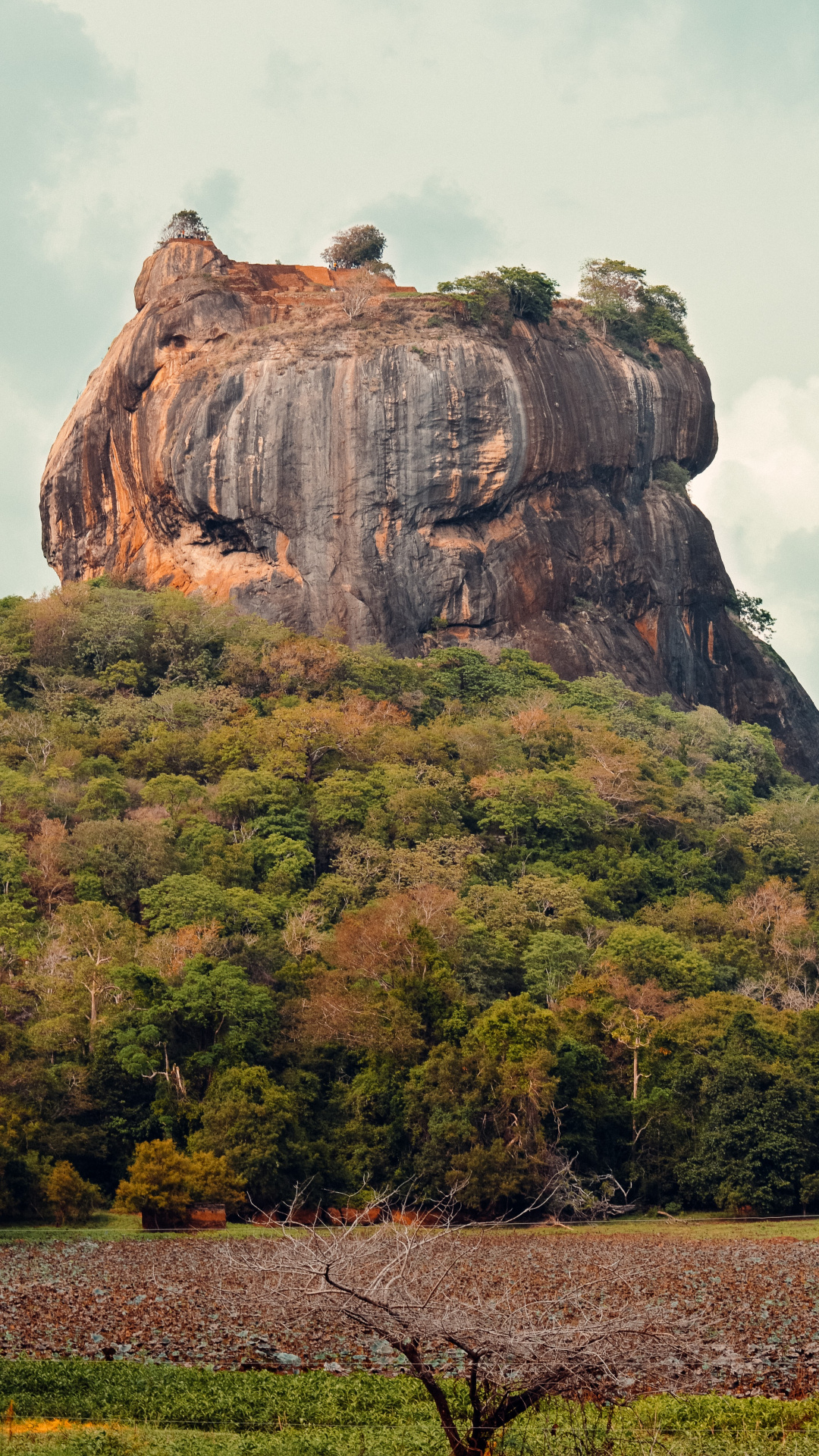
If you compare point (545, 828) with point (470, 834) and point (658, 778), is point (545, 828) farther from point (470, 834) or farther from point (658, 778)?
point (658, 778)

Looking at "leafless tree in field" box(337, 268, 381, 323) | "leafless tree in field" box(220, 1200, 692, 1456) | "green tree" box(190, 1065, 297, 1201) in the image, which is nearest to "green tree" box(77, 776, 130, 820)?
"green tree" box(190, 1065, 297, 1201)

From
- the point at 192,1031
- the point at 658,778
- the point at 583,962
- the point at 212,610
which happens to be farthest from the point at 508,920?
the point at 212,610

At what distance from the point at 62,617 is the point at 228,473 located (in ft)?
33.3

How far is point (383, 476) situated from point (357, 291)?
9719 mm

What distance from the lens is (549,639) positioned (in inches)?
2430

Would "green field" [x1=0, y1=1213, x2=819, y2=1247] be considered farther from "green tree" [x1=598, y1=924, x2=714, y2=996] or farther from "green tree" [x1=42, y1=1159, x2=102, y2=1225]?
"green tree" [x1=598, y1=924, x2=714, y2=996]

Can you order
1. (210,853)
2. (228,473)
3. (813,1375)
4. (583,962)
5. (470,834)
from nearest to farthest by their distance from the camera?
1. (813,1375)
2. (583,962)
3. (210,853)
4. (470,834)
5. (228,473)

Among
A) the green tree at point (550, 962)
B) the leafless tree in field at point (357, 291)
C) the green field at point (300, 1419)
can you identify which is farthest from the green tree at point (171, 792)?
the green field at point (300, 1419)

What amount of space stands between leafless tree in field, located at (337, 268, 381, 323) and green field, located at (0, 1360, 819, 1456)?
54137 mm

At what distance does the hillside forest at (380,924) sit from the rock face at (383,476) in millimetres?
3475

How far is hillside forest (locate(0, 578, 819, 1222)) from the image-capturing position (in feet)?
100

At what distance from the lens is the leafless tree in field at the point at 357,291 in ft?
209

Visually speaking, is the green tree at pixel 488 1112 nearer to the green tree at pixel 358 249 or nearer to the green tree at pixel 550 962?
the green tree at pixel 550 962

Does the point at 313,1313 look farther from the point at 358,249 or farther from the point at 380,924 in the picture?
the point at 358,249
